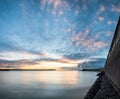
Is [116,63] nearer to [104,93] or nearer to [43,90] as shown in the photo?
[104,93]

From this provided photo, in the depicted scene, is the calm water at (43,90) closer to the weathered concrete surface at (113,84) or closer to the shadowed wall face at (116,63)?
the weathered concrete surface at (113,84)

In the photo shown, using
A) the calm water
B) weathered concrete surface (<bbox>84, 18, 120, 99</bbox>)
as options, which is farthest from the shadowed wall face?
the calm water

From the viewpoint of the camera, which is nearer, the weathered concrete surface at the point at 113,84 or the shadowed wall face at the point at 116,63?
the weathered concrete surface at the point at 113,84

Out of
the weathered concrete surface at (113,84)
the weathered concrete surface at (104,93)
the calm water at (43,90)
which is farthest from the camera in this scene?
the calm water at (43,90)

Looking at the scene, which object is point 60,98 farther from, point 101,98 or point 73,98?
point 101,98

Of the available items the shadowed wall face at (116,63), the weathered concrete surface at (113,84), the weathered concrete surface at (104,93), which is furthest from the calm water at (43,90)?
the shadowed wall face at (116,63)

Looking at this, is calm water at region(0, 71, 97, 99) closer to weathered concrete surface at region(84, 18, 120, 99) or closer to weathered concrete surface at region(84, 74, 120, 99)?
weathered concrete surface at region(84, 74, 120, 99)

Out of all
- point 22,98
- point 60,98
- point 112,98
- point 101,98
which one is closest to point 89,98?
point 101,98

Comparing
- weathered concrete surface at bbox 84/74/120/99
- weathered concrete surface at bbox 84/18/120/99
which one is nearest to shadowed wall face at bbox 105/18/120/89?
weathered concrete surface at bbox 84/18/120/99

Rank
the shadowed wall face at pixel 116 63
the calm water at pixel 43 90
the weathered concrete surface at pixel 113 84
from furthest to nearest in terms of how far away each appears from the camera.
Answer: the calm water at pixel 43 90, the shadowed wall face at pixel 116 63, the weathered concrete surface at pixel 113 84

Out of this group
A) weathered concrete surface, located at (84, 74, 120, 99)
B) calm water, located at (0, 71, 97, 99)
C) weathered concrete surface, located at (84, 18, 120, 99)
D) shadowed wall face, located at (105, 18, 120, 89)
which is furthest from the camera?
calm water, located at (0, 71, 97, 99)

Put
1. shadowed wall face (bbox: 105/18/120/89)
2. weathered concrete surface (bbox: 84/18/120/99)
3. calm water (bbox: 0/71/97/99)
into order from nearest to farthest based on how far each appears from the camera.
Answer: weathered concrete surface (bbox: 84/18/120/99) < shadowed wall face (bbox: 105/18/120/89) < calm water (bbox: 0/71/97/99)

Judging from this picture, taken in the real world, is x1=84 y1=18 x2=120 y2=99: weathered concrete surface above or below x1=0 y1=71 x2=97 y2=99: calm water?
below

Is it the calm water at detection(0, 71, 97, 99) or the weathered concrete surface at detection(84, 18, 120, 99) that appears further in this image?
the calm water at detection(0, 71, 97, 99)
